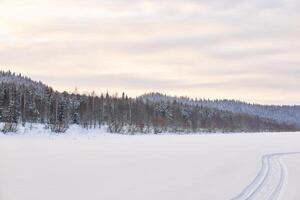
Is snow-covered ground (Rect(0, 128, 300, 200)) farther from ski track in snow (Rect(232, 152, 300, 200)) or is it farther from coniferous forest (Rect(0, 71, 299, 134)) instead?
coniferous forest (Rect(0, 71, 299, 134))

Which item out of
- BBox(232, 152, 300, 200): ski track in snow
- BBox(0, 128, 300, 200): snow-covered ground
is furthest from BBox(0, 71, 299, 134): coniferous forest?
BBox(232, 152, 300, 200): ski track in snow

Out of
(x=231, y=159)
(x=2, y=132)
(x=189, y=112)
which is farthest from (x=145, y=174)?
(x=189, y=112)

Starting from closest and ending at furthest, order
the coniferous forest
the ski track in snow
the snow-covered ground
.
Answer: the snow-covered ground < the ski track in snow < the coniferous forest

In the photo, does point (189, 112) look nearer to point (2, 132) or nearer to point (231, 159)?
point (2, 132)

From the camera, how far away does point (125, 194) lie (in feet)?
42.1

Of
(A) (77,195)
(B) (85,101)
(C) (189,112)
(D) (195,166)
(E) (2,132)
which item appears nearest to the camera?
(A) (77,195)

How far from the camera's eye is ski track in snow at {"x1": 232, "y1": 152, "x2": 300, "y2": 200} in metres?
13.3

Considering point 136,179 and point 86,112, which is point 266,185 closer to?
point 136,179

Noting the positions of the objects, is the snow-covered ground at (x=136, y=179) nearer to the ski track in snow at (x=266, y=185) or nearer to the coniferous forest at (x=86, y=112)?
the ski track in snow at (x=266, y=185)

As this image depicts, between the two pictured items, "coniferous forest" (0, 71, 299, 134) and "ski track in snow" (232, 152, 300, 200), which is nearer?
"ski track in snow" (232, 152, 300, 200)

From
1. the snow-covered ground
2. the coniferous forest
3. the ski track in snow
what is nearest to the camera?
the snow-covered ground

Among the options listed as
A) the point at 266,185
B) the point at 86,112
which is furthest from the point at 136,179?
the point at 86,112

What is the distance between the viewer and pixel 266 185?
15.6 m

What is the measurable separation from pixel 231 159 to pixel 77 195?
46.0 ft
